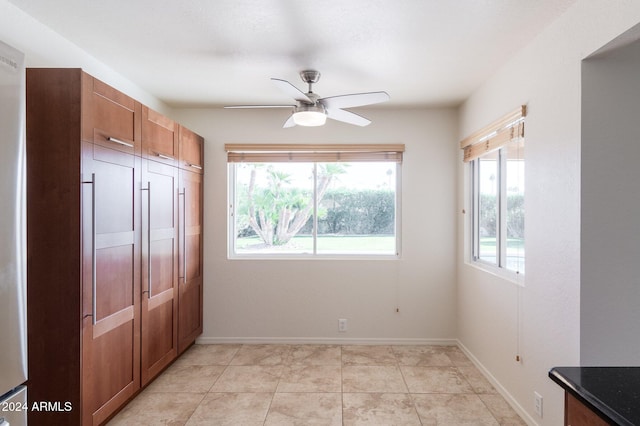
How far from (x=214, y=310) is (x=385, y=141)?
258 cm

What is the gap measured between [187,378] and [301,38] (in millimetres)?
2798

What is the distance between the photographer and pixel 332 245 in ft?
12.8

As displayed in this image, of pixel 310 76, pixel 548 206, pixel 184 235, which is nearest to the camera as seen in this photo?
pixel 548 206

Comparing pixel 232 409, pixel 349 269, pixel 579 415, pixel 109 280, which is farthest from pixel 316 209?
pixel 579 415

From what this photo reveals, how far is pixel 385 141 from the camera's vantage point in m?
3.78

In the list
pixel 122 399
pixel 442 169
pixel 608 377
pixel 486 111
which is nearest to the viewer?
pixel 608 377

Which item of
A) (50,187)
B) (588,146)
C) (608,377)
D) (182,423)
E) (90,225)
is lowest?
(182,423)

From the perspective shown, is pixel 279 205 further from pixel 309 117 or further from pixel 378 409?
pixel 378 409

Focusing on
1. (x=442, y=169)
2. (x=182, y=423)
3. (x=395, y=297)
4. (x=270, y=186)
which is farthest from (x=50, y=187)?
(x=442, y=169)

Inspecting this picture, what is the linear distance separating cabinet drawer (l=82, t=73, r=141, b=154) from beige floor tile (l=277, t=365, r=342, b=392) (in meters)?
2.13

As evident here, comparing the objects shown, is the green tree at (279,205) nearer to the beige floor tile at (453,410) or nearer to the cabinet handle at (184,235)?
the cabinet handle at (184,235)

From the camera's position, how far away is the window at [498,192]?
2.53 m

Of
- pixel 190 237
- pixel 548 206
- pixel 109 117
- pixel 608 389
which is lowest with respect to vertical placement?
pixel 608 389

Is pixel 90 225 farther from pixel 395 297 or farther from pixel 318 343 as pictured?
pixel 395 297
